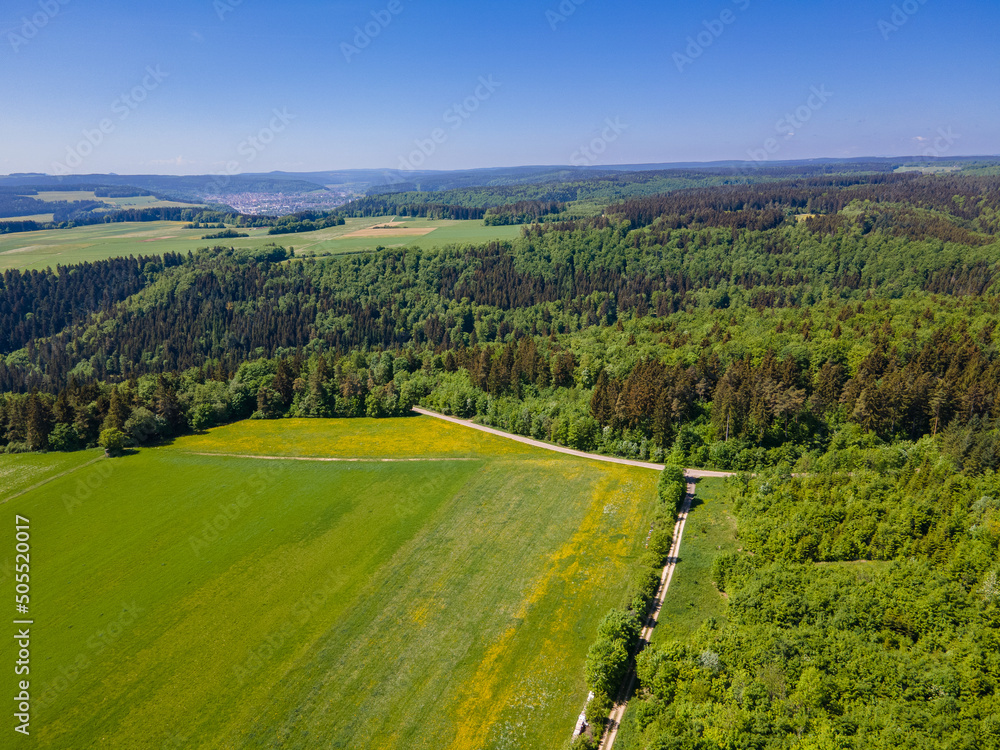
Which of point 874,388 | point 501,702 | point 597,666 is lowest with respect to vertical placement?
point 501,702

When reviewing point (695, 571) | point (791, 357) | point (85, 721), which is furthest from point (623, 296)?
point (85, 721)

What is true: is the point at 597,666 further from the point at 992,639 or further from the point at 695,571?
the point at 992,639

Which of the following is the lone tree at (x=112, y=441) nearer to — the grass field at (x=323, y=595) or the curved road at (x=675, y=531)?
the grass field at (x=323, y=595)

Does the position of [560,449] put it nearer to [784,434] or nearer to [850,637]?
[784,434]

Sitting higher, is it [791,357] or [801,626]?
[791,357]

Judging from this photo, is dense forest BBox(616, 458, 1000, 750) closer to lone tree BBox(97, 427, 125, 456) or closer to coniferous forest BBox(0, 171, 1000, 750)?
coniferous forest BBox(0, 171, 1000, 750)

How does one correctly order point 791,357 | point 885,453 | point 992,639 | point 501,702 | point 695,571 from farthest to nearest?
point 791,357
point 885,453
point 695,571
point 501,702
point 992,639

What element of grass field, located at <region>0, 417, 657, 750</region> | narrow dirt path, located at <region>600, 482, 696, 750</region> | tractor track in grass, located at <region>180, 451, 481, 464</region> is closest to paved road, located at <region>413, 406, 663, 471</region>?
grass field, located at <region>0, 417, 657, 750</region>
